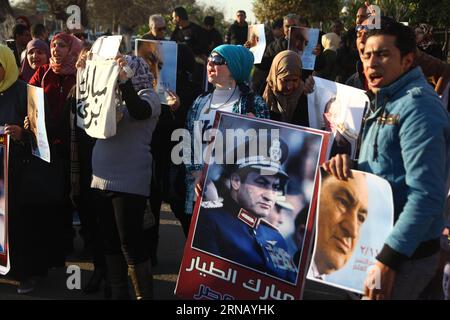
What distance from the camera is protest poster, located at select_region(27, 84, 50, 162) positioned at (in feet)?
15.7

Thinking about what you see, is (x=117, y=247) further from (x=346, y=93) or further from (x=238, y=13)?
(x=238, y=13)

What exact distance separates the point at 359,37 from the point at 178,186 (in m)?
1.98

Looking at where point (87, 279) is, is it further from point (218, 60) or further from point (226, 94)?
point (218, 60)

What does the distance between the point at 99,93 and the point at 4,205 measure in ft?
4.78

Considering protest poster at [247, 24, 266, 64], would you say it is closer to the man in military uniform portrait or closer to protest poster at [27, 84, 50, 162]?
protest poster at [27, 84, 50, 162]

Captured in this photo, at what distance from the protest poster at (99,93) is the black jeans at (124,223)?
428 mm

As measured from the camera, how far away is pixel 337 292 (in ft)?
17.3

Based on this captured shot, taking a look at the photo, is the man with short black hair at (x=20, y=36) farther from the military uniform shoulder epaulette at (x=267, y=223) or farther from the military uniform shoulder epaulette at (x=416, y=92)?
the military uniform shoulder epaulette at (x=416, y=92)

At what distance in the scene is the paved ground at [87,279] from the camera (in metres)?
5.17

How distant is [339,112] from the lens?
4336mm

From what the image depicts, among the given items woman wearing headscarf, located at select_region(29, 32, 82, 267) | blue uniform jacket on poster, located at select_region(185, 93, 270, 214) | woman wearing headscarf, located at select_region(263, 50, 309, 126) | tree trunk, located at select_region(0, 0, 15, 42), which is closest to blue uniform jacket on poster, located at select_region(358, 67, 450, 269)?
blue uniform jacket on poster, located at select_region(185, 93, 270, 214)

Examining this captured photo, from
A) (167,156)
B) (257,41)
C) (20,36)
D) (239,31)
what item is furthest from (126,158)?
(239,31)

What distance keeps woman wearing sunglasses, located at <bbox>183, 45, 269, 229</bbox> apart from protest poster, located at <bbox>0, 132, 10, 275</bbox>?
1433 mm
